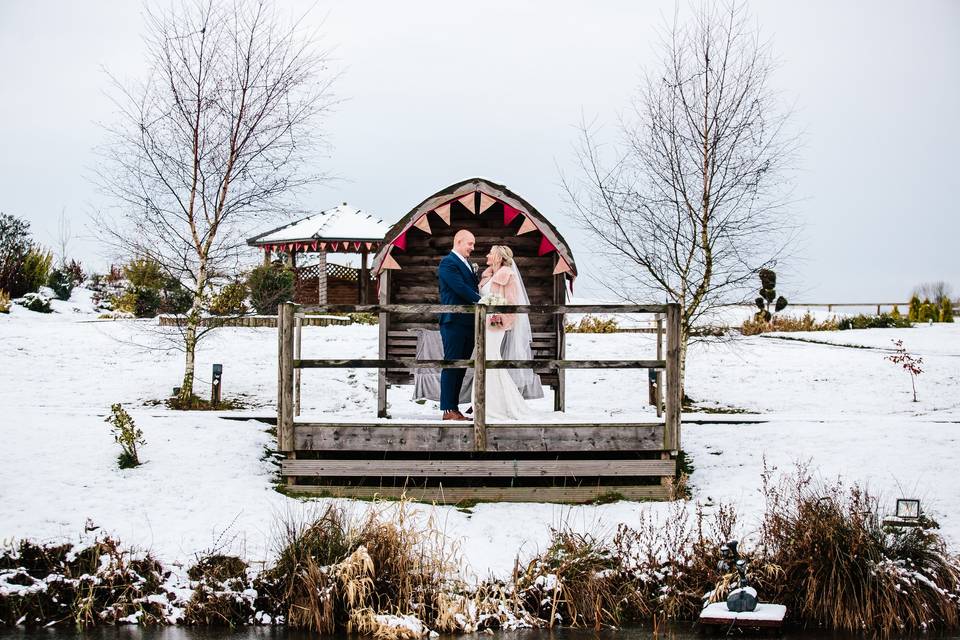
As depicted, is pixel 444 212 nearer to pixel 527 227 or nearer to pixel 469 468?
pixel 527 227

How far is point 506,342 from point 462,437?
6.80ft

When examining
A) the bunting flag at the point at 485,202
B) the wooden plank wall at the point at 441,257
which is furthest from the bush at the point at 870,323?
the bunting flag at the point at 485,202

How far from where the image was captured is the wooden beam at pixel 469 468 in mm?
10711

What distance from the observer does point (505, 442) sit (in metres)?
10.7

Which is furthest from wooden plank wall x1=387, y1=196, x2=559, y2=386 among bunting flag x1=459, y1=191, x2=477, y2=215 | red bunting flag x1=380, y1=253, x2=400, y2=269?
bunting flag x1=459, y1=191, x2=477, y2=215

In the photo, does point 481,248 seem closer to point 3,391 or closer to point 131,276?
point 3,391

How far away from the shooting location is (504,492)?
428 inches

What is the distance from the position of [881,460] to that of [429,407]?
7.40 m

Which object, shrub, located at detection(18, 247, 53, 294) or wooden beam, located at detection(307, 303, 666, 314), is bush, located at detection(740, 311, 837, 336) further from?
shrub, located at detection(18, 247, 53, 294)

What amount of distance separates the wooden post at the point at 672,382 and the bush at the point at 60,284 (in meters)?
24.9

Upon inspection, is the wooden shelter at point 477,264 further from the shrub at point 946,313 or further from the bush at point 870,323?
the shrub at point 946,313

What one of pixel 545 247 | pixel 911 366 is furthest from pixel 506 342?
pixel 911 366

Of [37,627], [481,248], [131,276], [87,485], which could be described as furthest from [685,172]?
[131,276]

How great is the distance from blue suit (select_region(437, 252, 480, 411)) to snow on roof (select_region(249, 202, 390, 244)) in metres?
17.6
